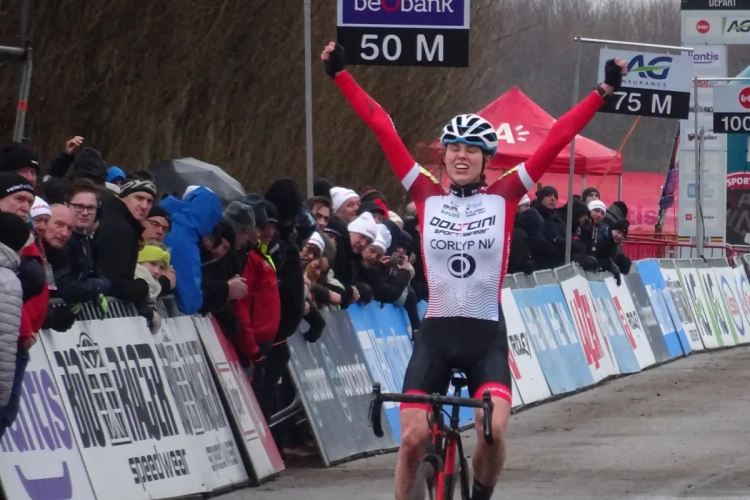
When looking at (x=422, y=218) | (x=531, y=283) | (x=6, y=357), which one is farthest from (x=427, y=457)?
(x=531, y=283)

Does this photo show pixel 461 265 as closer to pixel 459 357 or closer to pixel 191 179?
pixel 459 357

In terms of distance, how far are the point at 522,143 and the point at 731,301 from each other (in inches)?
195

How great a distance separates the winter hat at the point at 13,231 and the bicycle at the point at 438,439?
181 centimetres

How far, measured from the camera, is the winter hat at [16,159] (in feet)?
29.7

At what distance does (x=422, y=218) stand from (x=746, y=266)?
67.8ft

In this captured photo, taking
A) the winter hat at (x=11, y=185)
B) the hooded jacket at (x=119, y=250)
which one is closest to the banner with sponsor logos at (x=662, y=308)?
the hooded jacket at (x=119, y=250)

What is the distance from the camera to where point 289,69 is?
24688 mm

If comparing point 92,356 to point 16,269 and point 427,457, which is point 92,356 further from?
point 427,457

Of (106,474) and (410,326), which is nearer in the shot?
(106,474)

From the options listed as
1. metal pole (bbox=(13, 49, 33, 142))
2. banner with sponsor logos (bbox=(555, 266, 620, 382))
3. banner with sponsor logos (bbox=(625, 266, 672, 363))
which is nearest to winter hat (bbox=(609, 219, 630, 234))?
banner with sponsor logos (bbox=(625, 266, 672, 363))

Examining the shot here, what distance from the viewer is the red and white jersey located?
24.7ft

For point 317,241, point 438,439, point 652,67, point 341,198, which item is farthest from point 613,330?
point 438,439

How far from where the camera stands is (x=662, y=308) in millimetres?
21422

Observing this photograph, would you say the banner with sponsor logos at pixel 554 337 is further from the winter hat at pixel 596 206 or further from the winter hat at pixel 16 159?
the winter hat at pixel 16 159
